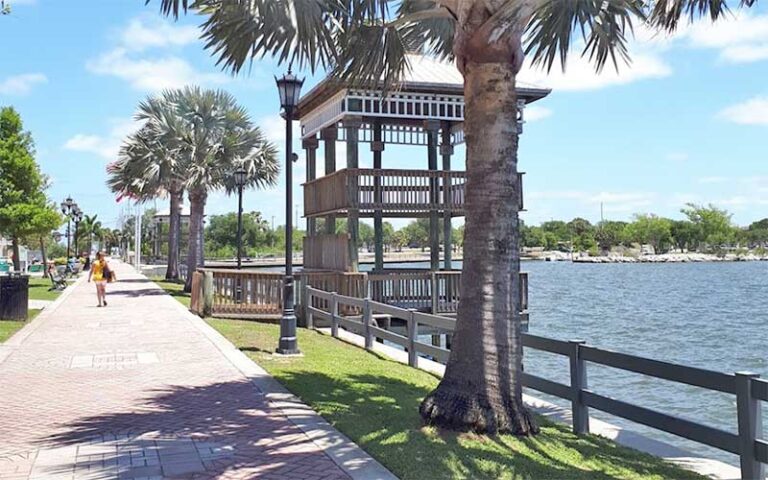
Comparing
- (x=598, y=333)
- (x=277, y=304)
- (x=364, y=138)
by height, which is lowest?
(x=598, y=333)

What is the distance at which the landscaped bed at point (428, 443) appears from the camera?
593cm

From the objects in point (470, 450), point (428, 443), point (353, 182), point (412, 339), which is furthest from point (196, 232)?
point (470, 450)

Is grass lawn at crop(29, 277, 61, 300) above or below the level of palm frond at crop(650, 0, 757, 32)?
below

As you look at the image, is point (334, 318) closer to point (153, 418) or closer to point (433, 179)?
point (433, 179)

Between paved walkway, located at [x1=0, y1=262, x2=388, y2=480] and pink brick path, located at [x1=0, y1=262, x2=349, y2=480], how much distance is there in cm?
1

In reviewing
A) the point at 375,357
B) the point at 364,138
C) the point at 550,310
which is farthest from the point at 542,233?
the point at 375,357

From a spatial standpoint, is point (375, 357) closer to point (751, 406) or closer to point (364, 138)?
point (751, 406)

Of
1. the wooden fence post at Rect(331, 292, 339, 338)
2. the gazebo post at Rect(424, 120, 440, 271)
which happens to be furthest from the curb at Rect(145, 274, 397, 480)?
the gazebo post at Rect(424, 120, 440, 271)

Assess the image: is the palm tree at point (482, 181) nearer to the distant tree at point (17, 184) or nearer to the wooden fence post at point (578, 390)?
the wooden fence post at point (578, 390)

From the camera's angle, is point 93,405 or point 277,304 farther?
point 277,304

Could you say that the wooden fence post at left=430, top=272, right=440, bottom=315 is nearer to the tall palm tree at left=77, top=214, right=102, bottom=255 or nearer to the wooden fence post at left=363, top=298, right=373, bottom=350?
the wooden fence post at left=363, top=298, right=373, bottom=350

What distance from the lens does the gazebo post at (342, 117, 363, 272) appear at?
19.6m

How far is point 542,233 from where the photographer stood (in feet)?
532

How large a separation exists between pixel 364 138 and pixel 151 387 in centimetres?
1481
